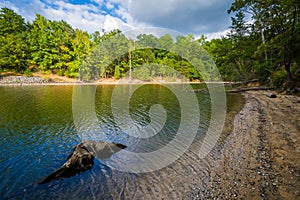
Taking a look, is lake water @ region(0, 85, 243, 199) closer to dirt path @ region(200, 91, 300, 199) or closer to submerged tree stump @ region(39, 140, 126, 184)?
submerged tree stump @ region(39, 140, 126, 184)

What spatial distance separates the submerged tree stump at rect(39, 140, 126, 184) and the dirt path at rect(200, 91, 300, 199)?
4126 mm

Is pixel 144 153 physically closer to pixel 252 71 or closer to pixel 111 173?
pixel 111 173

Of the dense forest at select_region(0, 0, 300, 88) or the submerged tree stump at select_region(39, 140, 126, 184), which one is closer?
the submerged tree stump at select_region(39, 140, 126, 184)

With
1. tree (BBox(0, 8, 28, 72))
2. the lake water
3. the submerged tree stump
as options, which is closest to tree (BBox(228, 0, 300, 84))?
the lake water

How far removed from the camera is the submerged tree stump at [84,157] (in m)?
5.26

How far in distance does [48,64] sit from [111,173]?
56537 millimetres

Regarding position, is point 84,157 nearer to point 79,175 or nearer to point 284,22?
point 79,175

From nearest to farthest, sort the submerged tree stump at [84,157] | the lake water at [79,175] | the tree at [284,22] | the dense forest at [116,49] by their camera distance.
Result: the lake water at [79,175] < the submerged tree stump at [84,157] < the tree at [284,22] < the dense forest at [116,49]

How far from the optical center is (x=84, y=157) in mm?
5859

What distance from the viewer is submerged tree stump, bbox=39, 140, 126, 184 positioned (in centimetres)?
526

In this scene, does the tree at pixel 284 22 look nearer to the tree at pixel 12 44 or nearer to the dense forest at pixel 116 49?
the dense forest at pixel 116 49

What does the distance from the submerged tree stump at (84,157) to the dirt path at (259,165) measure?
4126 mm

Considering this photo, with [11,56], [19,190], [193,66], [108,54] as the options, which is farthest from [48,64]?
[19,190]

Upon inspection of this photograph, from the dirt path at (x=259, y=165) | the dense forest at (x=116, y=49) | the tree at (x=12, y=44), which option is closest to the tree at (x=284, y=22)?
the dense forest at (x=116, y=49)
